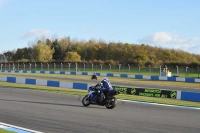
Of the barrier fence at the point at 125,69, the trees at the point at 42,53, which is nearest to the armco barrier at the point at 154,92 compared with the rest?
the barrier fence at the point at 125,69

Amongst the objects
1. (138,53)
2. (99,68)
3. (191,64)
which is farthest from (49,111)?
(138,53)

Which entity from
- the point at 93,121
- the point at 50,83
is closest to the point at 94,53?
the point at 50,83

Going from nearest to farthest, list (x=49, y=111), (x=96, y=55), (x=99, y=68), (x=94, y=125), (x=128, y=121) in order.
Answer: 1. (x=94, y=125)
2. (x=128, y=121)
3. (x=49, y=111)
4. (x=99, y=68)
5. (x=96, y=55)

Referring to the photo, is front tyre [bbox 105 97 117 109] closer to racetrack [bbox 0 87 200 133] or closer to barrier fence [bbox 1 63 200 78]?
racetrack [bbox 0 87 200 133]

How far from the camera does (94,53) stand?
10394 cm

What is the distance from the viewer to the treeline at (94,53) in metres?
93.8

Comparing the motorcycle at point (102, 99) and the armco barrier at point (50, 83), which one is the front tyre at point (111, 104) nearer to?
the motorcycle at point (102, 99)

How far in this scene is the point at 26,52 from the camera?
106500mm

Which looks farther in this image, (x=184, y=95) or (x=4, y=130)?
(x=184, y=95)

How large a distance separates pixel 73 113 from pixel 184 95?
871 centimetres

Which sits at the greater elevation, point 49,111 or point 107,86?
point 107,86

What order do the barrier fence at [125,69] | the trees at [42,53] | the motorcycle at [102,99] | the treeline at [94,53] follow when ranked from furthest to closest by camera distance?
the trees at [42,53], the treeline at [94,53], the barrier fence at [125,69], the motorcycle at [102,99]

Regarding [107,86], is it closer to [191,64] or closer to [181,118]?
[181,118]

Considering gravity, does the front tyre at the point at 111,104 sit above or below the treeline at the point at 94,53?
below
